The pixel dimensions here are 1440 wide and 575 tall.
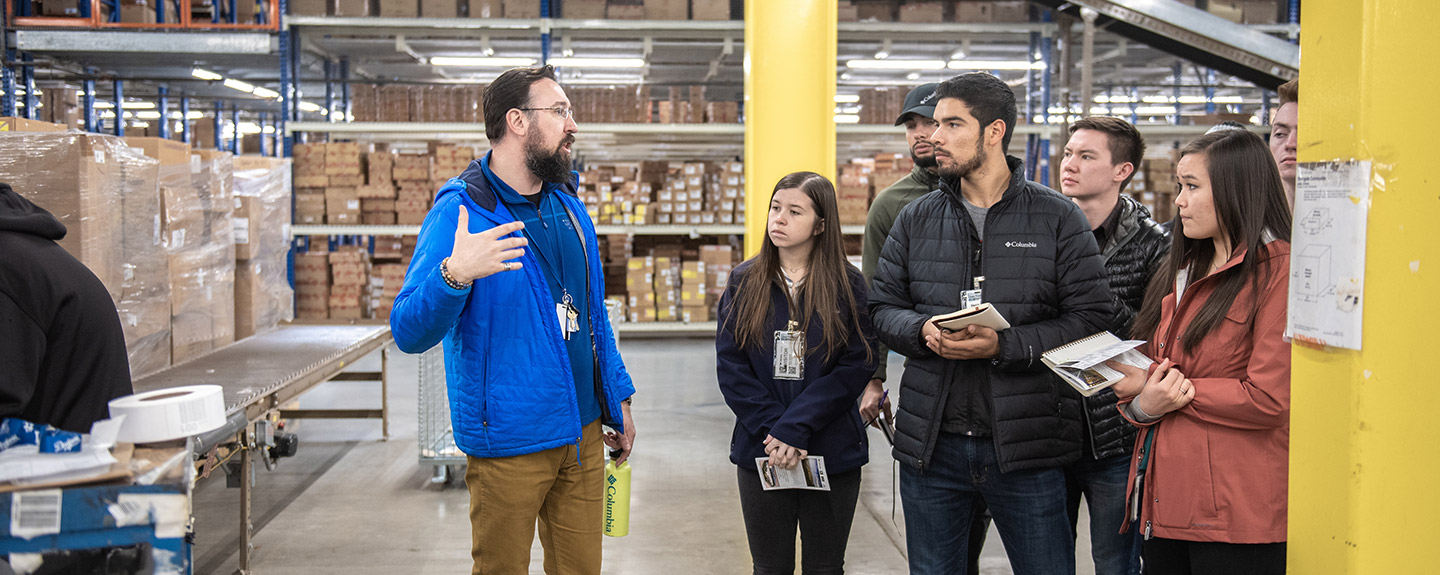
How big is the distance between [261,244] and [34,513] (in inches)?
180

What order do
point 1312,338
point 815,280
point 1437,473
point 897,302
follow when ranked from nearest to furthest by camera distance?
1. point 1437,473
2. point 1312,338
3. point 897,302
4. point 815,280

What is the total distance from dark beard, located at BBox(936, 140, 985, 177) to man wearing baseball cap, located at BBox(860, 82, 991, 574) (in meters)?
0.43

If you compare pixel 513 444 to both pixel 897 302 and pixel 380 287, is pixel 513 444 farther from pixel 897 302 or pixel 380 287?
pixel 380 287

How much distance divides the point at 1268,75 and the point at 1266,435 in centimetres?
928

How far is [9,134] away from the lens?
315cm

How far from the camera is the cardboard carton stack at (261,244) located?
504 cm

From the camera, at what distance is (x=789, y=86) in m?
4.56

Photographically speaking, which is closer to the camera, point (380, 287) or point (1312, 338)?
point (1312, 338)

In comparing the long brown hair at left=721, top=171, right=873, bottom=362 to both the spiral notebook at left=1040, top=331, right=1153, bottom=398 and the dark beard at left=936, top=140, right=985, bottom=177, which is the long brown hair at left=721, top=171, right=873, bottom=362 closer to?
the dark beard at left=936, top=140, right=985, bottom=177

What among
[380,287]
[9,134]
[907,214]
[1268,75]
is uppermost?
[1268,75]

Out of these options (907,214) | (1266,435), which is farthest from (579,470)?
(1266,435)

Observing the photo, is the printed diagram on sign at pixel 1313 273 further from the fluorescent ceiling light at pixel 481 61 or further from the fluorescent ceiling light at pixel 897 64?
the fluorescent ceiling light at pixel 481 61

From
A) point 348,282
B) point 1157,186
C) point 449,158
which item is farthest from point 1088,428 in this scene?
point 1157,186

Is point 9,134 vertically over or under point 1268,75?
under
